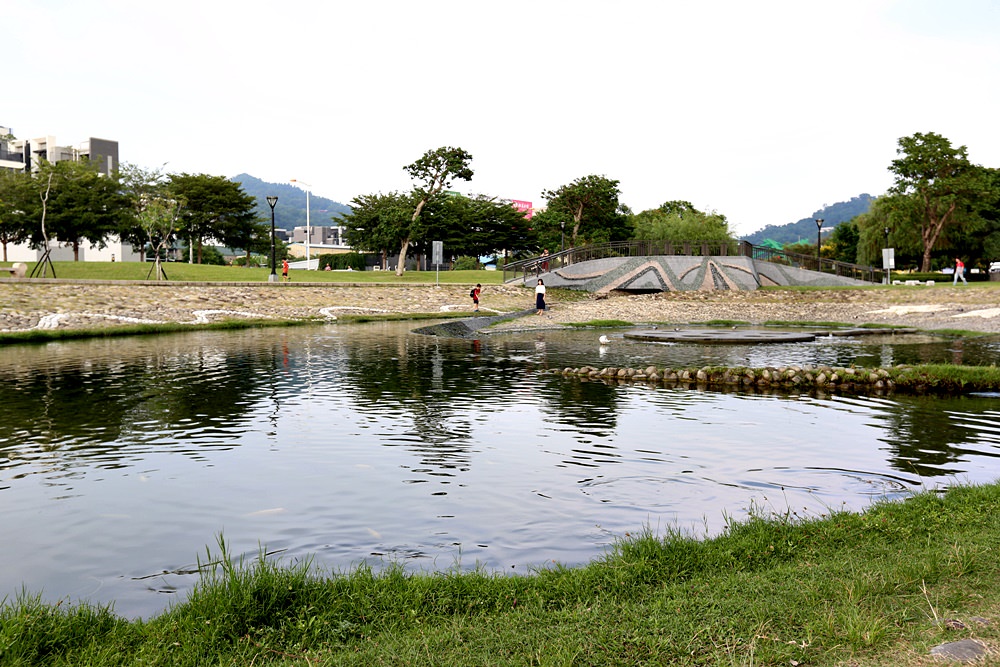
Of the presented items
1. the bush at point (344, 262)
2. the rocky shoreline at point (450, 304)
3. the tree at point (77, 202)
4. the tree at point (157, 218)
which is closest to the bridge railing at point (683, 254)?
the rocky shoreline at point (450, 304)

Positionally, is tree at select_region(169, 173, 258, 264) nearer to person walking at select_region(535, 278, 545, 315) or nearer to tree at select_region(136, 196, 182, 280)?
tree at select_region(136, 196, 182, 280)

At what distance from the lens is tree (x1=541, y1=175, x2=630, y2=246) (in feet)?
261

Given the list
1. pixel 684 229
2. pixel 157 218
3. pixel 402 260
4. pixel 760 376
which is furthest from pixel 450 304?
pixel 684 229

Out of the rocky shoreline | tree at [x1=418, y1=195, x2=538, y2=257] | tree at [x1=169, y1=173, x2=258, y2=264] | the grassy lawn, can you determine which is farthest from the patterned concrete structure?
tree at [x1=169, y1=173, x2=258, y2=264]

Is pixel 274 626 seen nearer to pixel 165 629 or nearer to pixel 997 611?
pixel 165 629

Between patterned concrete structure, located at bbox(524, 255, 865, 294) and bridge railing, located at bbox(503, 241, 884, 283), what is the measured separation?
0.91 meters

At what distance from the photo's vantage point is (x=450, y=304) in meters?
48.1

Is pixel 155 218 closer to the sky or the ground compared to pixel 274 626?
closer to the sky

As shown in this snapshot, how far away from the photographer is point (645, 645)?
453 centimetres

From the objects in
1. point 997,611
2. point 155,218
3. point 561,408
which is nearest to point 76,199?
point 155,218

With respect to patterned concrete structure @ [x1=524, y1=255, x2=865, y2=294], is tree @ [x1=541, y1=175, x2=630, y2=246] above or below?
above

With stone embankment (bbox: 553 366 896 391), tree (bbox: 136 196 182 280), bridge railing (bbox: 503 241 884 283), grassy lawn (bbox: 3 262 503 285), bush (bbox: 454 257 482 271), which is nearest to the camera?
stone embankment (bbox: 553 366 896 391)

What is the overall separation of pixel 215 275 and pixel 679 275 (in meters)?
33.0

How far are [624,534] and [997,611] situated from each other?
9.96 feet
